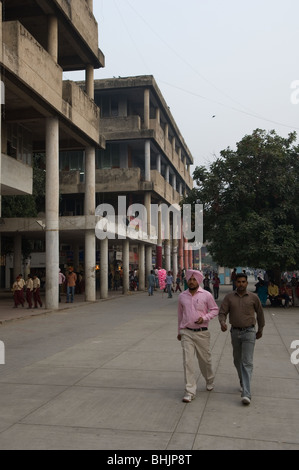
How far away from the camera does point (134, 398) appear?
6445mm

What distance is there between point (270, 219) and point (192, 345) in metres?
16.5

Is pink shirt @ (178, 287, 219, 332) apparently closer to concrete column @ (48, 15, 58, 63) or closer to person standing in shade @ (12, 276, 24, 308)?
person standing in shade @ (12, 276, 24, 308)

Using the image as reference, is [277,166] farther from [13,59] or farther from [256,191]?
[13,59]

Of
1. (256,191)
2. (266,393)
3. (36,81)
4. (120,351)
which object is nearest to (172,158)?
(256,191)

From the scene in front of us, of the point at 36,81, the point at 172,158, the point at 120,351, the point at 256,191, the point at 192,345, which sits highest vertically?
the point at 172,158

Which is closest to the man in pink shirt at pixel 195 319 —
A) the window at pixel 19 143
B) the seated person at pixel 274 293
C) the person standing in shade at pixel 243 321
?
the person standing in shade at pixel 243 321

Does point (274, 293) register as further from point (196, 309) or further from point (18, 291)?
point (196, 309)

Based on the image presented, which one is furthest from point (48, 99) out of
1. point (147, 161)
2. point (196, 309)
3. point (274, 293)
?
point (147, 161)

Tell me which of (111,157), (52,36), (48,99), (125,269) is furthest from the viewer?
(111,157)

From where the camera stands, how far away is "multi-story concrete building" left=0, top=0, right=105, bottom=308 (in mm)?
16984

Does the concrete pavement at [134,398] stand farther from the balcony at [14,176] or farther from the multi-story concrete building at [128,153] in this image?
the multi-story concrete building at [128,153]

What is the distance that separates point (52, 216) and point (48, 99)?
15.2ft

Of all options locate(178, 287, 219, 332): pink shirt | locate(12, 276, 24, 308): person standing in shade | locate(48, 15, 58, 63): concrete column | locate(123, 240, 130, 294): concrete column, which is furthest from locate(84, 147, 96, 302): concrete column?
locate(178, 287, 219, 332): pink shirt
